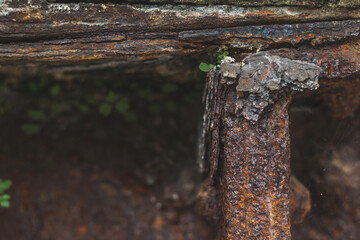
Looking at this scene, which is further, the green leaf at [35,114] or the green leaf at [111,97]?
the green leaf at [35,114]

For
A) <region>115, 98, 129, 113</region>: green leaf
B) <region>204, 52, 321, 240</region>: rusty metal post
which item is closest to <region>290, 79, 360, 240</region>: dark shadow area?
<region>204, 52, 321, 240</region>: rusty metal post

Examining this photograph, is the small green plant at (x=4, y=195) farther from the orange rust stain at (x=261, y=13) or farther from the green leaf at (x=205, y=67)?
the orange rust stain at (x=261, y=13)

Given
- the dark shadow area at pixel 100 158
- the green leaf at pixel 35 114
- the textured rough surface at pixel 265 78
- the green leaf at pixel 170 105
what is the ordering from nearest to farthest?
the textured rough surface at pixel 265 78 < the dark shadow area at pixel 100 158 < the green leaf at pixel 35 114 < the green leaf at pixel 170 105

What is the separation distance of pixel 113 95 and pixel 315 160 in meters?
1.48

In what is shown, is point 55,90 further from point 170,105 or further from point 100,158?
point 170,105

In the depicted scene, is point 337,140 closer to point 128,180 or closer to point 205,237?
point 205,237

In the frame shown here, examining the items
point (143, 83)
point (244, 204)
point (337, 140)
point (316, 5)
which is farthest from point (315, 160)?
point (143, 83)

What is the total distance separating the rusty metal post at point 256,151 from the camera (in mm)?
1360

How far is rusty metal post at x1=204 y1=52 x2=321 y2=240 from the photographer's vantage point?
1.36m

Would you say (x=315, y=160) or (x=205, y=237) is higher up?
(x=315, y=160)

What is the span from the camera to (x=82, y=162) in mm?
Answer: 2420

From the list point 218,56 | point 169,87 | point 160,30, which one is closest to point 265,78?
point 218,56

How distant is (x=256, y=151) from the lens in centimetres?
140

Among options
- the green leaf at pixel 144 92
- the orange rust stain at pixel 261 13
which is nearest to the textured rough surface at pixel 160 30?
the orange rust stain at pixel 261 13
